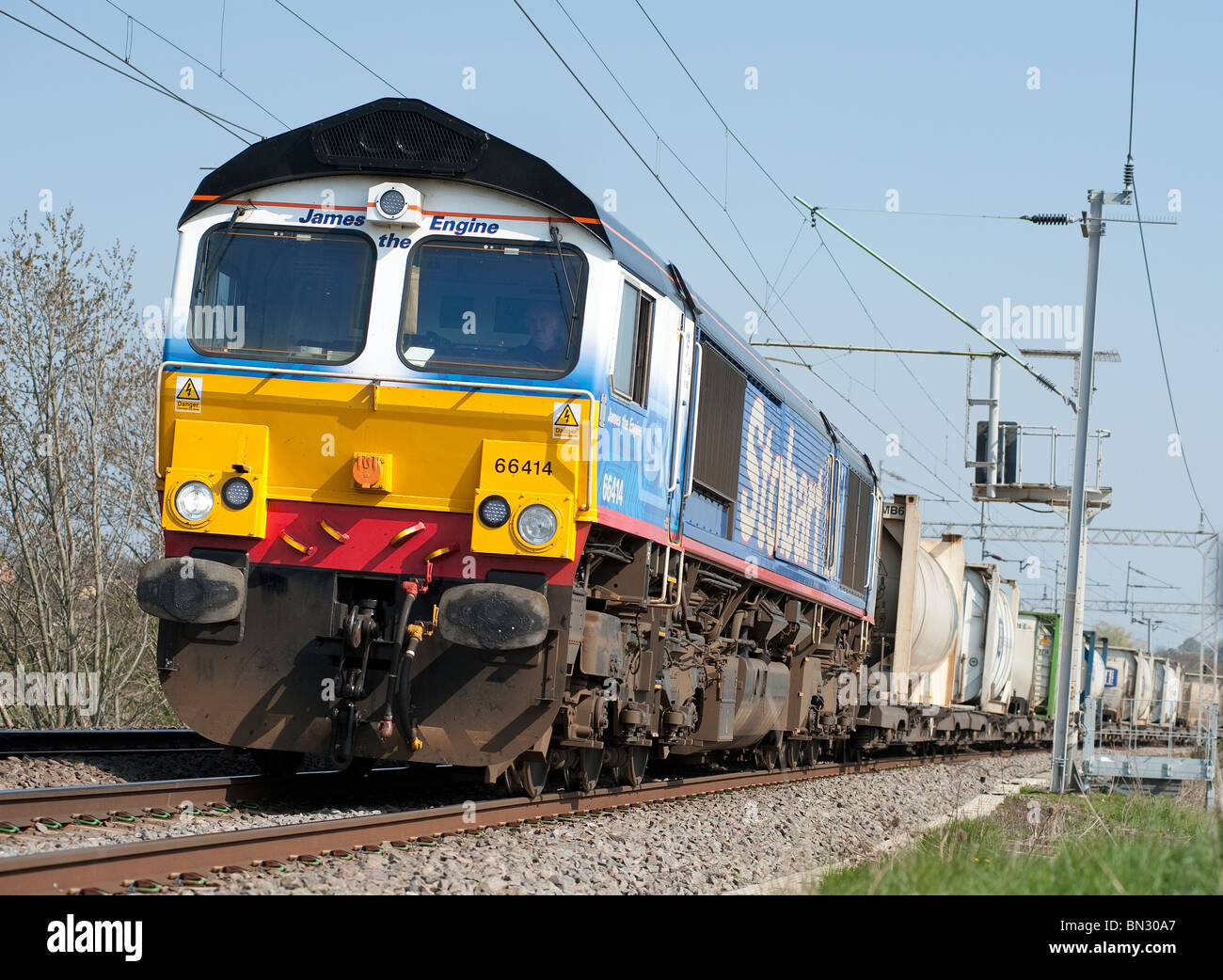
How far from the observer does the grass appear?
6219 mm

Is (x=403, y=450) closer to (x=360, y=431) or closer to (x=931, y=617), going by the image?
(x=360, y=431)

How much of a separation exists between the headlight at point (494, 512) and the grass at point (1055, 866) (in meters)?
2.87

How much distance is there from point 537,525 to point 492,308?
1.46 metres

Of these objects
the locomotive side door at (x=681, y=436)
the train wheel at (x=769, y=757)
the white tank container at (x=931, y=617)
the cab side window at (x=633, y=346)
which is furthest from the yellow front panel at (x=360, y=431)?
the white tank container at (x=931, y=617)

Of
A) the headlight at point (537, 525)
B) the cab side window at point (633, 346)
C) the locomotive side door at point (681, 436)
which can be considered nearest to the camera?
the headlight at point (537, 525)

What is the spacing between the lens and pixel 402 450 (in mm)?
8750

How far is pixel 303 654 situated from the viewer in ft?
28.6

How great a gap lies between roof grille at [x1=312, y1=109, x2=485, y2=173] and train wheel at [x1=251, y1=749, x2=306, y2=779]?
4.08 meters

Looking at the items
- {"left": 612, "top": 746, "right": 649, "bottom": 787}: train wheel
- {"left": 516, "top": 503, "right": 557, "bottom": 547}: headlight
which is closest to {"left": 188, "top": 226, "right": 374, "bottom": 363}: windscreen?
{"left": 516, "top": 503, "right": 557, "bottom": 547}: headlight

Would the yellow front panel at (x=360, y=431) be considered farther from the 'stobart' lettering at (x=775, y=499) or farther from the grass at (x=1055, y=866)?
the 'stobart' lettering at (x=775, y=499)

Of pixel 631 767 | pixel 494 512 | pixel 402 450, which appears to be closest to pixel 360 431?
pixel 402 450

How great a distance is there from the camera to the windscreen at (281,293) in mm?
8945
